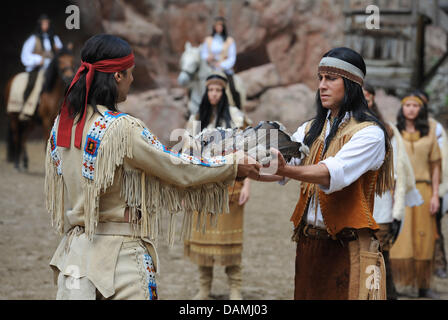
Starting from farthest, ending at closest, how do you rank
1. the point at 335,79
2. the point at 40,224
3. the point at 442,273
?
the point at 40,224, the point at 442,273, the point at 335,79

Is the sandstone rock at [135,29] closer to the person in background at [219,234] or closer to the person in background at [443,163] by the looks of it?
the person in background at [219,234]

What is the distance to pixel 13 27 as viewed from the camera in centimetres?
1742

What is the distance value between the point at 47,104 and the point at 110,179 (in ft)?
27.0

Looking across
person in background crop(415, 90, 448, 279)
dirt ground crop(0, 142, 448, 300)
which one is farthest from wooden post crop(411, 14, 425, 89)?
person in background crop(415, 90, 448, 279)

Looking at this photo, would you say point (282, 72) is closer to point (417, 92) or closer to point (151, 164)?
point (417, 92)

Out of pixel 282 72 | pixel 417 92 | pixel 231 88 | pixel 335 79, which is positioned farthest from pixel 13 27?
pixel 335 79

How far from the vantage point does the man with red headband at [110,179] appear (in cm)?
250

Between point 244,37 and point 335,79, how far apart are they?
1264cm

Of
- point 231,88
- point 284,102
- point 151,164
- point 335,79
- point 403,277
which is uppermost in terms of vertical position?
point 284,102

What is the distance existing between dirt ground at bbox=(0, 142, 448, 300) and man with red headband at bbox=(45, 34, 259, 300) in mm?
2811

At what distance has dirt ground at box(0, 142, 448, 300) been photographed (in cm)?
554

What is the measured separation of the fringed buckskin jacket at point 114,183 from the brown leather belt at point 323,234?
56 cm

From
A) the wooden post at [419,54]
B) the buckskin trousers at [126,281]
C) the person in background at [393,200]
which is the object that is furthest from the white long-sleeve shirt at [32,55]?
the buckskin trousers at [126,281]
